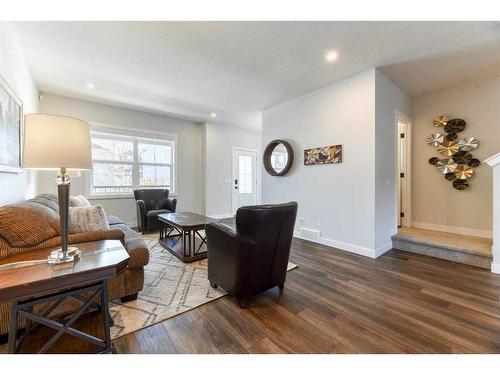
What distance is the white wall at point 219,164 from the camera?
19.1 ft

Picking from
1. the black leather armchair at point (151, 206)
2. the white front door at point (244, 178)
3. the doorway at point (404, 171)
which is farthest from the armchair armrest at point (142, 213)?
the doorway at point (404, 171)

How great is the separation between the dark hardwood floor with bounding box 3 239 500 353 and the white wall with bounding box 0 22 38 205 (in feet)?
5.27

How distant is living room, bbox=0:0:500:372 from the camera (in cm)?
140

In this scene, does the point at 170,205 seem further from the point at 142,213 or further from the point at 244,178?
the point at 244,178

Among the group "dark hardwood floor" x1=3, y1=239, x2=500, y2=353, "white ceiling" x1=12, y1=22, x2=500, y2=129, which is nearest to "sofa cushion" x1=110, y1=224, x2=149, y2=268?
"dark hardwood floor" x1=3, y1=239, x2=500, y2=353

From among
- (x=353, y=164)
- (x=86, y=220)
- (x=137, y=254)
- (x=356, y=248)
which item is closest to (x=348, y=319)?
(x=356, y=248)

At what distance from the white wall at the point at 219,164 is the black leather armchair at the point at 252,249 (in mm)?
3876

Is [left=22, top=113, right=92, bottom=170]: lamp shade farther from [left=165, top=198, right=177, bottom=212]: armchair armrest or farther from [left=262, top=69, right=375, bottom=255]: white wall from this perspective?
[left=165, top=198, right=177, bottom=212]: armchair armrest

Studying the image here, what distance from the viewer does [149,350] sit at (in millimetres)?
→ 1359

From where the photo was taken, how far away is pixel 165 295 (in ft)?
6.61

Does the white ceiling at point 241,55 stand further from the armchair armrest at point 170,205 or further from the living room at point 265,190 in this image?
the armchair armrest at point 170,205
